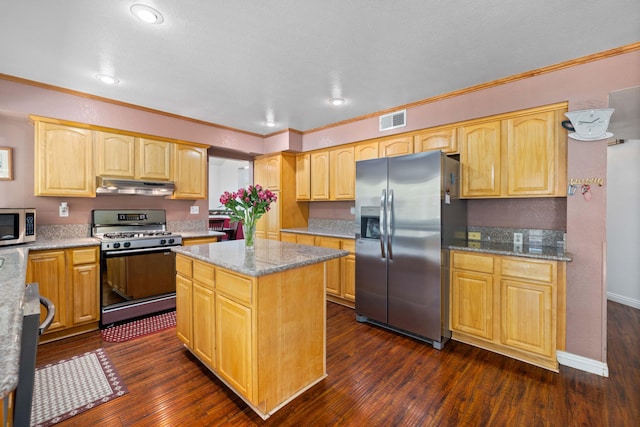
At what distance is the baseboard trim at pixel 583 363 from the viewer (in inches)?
90.3

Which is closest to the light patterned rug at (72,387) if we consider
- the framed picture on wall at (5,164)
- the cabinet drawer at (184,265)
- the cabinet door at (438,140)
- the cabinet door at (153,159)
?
the cabinet drawer at (184,265)

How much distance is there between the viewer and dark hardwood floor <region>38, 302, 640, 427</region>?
182 cm

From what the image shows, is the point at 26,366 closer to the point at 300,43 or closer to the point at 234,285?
the point at 234,285

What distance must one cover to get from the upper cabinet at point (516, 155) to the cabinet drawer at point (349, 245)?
1.40 meters

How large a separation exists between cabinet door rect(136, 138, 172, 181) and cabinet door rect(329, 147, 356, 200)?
2293 millimetres

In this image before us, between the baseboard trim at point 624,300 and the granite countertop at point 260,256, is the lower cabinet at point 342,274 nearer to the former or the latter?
the granite countertop at point 260,256

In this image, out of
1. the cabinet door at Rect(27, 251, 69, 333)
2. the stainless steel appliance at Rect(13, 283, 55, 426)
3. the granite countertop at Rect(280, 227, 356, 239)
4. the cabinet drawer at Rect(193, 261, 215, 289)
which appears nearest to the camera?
the stainless steel appliance at Rect(13, 283, 55, 426)

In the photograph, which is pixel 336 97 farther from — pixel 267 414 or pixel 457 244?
pixel 267 414

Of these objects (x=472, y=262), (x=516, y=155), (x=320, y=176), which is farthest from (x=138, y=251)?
(x=516, y=155)

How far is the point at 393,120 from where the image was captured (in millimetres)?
3695

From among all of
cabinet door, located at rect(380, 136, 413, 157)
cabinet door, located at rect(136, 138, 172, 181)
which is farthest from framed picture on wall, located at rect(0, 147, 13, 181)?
cabinet door, located at rect(380, 136, 413, 157)

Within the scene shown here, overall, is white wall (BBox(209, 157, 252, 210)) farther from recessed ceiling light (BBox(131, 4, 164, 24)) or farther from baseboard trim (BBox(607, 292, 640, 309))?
baseboard trim (BBox(607, 292, 640, 309))

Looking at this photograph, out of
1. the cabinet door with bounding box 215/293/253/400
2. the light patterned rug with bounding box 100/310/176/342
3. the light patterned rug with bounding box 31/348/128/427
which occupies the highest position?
the cabinet door with bounding box 215/293/253/400

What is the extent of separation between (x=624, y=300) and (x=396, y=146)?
3.66 metres
